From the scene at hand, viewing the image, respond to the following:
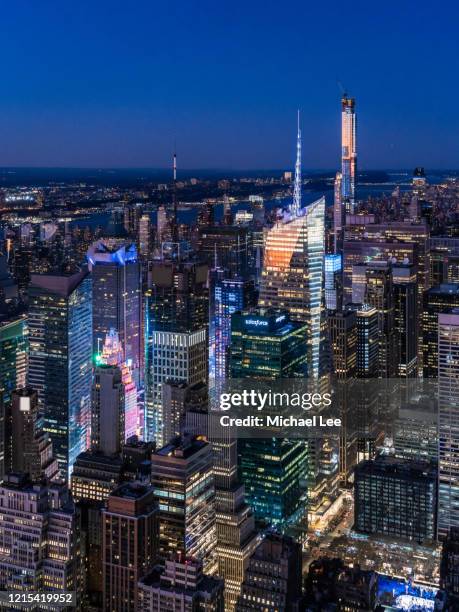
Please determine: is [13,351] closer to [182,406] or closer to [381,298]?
[182,406]

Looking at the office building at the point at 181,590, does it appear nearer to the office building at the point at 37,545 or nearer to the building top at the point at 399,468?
the office building at the point at 37,545

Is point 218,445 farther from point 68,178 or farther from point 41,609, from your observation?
point 68,178

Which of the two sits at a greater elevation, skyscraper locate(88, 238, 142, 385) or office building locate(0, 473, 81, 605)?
skyscraper locate(88, 238, 142, 385)

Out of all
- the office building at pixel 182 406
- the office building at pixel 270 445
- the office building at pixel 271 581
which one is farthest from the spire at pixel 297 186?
the office building at pixel 271 581

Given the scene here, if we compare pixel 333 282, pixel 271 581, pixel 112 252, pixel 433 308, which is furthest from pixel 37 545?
pixel 433 308

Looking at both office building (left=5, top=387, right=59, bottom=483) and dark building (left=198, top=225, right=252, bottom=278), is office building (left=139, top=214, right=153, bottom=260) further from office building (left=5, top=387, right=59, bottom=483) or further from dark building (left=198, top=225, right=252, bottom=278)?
office building (left=5, top=387, right=59, bottom=483)

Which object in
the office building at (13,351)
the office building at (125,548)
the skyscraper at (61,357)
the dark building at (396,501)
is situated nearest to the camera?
the office building at (125,548)

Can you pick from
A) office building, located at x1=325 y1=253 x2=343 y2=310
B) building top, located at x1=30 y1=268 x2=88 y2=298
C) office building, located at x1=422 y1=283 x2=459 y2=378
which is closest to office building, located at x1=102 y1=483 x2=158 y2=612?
building top, located at x1=30 y1=268 x2=88 y2=298
